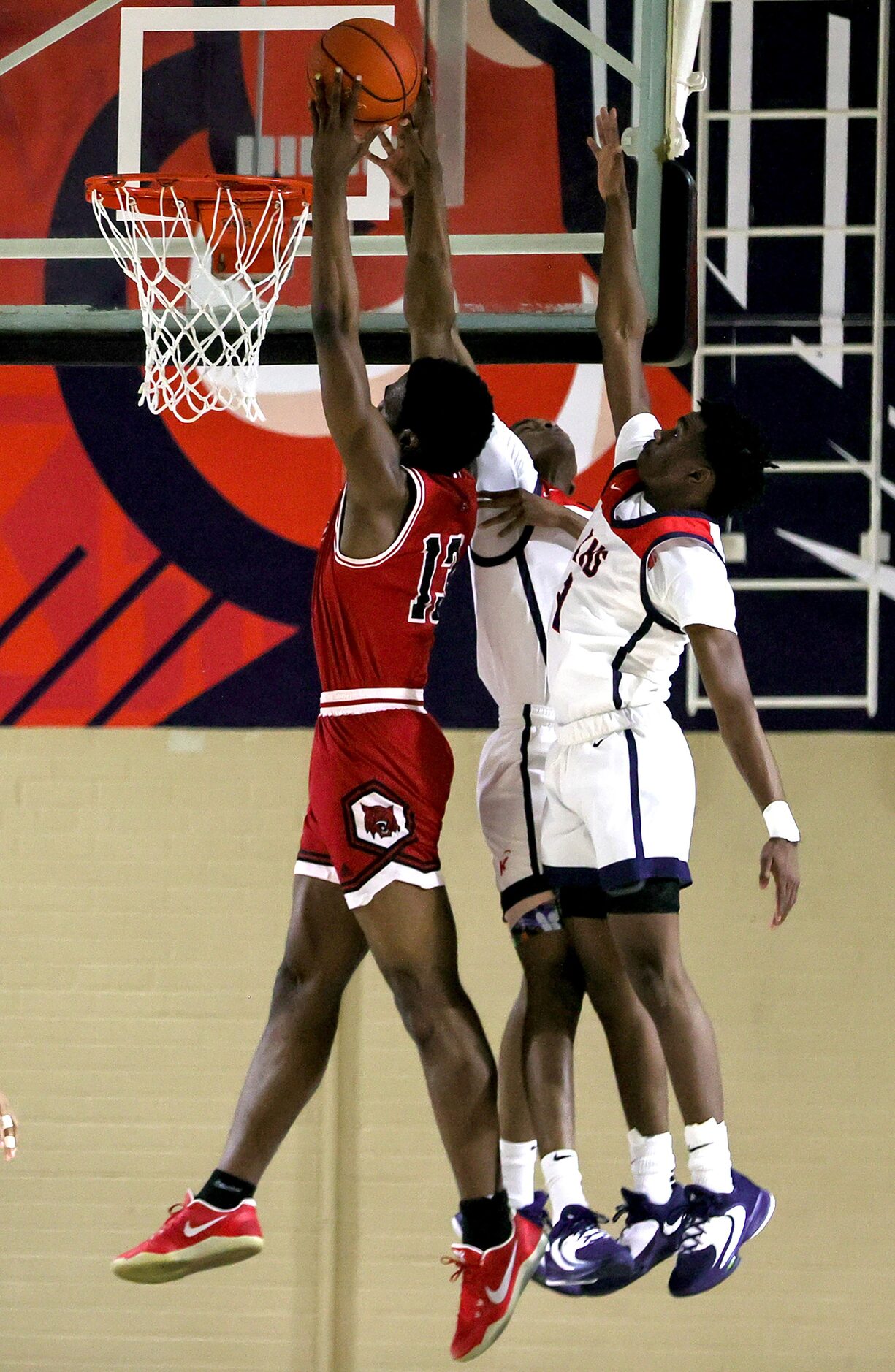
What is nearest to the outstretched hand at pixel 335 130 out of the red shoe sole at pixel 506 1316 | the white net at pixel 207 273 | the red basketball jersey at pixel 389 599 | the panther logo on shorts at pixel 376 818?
the white net at pixel 207 273

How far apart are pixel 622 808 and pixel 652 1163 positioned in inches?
40.1

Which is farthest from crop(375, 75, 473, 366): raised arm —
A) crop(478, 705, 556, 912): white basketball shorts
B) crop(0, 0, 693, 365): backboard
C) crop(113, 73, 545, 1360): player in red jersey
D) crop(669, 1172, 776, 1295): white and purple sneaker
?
crop(669, 1172, 776, 1295): white and purple sneaker

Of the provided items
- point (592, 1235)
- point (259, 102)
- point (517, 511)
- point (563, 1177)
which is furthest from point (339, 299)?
point (592, 1235)

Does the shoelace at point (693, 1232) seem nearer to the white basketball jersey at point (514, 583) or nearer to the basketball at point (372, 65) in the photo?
the white basketball jersey at point (514, 583)

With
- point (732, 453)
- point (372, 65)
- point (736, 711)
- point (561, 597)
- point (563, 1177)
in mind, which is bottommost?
point (563, 1177)

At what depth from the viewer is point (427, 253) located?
15.6 ft

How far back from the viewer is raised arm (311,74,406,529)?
4160mm

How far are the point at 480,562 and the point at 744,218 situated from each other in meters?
3.29

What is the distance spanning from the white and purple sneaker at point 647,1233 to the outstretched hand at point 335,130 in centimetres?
288

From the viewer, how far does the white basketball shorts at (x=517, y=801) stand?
4652mm

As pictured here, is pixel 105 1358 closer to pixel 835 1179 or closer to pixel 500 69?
pixel 835 1179

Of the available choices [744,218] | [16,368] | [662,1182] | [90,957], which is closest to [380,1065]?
[90,957]

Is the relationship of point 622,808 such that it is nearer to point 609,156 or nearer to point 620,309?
point 620,309

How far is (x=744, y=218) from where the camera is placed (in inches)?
291
